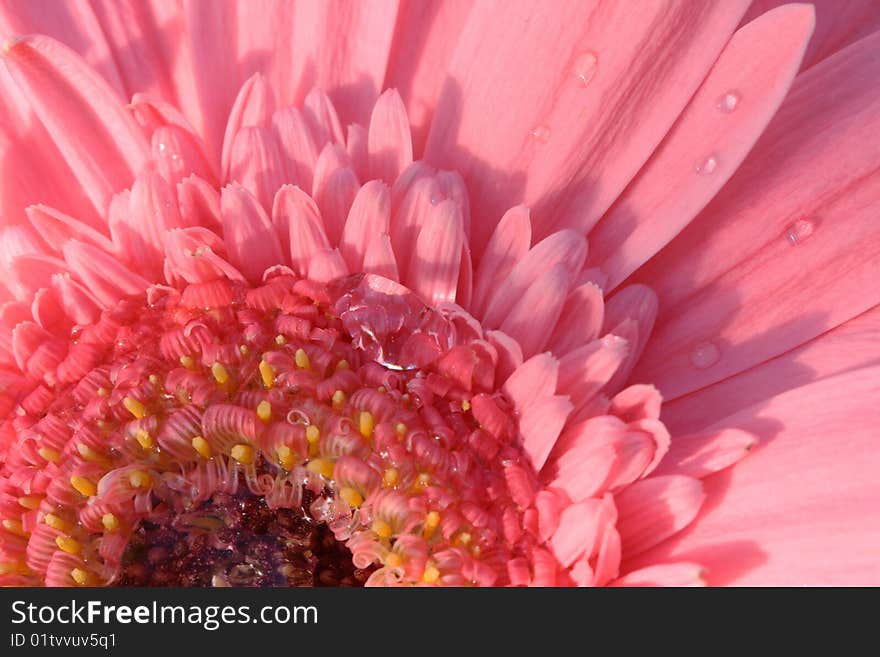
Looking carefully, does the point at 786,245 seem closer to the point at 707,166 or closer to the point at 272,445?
the point at 707,166

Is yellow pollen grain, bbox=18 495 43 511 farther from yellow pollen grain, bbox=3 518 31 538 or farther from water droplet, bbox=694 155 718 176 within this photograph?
water droplet, bbox=694 155 718 176

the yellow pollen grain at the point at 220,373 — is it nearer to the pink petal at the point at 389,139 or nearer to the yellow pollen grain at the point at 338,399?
the yellow pollen grain at the point at 338,399

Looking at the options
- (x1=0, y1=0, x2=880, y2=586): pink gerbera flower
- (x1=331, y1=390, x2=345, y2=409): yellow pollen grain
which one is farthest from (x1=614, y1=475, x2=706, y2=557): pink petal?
(x1=331, y1=390, x2=345, y2=409): yellow pollen grain

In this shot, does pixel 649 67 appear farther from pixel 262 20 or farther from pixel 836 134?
pixel 262 20

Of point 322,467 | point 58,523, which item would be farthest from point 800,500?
point 58,523

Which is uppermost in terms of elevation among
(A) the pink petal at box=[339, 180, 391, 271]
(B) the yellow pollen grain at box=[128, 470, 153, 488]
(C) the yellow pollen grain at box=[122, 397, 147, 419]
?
(A) the pink petal at box=[339, 180, 391, 271]

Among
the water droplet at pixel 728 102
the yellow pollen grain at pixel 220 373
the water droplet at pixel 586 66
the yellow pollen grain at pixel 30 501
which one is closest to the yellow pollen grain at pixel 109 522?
the yellow pollen grain at pixel 30 501

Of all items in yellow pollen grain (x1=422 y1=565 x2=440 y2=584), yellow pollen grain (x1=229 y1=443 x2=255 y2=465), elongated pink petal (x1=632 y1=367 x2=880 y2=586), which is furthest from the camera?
yellow pollen grain (x1=229 y1=443 x2=255 y2=465)
